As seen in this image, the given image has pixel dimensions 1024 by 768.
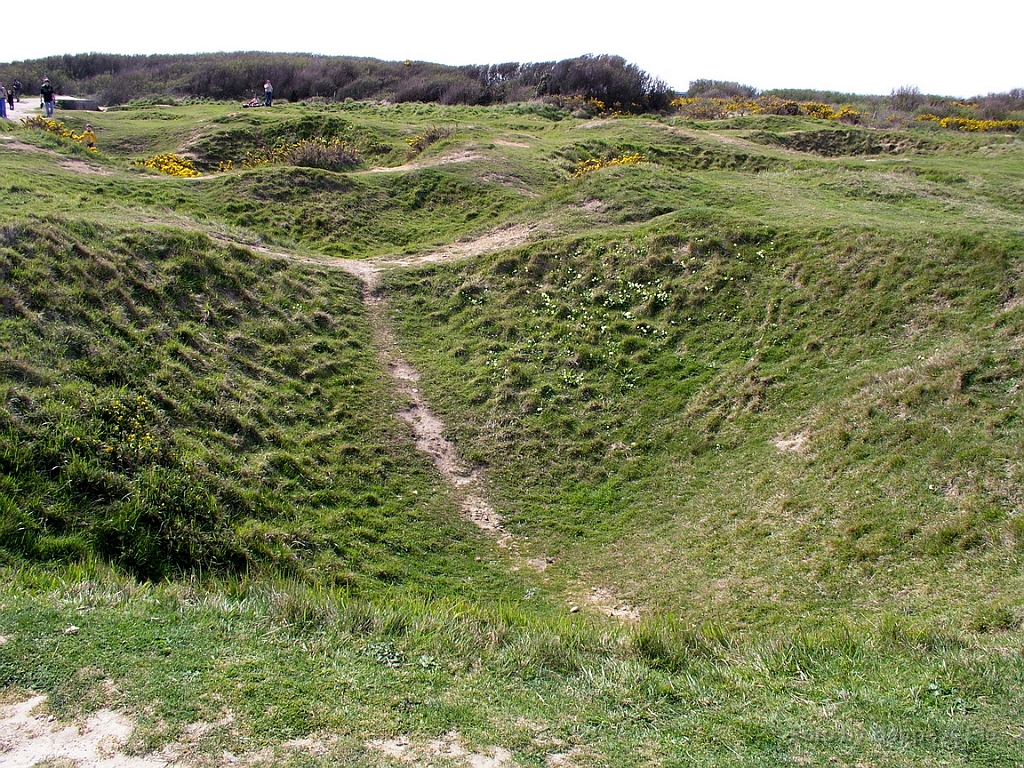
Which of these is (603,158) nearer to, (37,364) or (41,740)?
(37,364)

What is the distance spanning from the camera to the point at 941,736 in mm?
4609

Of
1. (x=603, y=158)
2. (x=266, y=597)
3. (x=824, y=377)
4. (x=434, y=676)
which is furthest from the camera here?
(x=603, y=158)

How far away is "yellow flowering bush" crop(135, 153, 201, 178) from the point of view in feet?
84.7

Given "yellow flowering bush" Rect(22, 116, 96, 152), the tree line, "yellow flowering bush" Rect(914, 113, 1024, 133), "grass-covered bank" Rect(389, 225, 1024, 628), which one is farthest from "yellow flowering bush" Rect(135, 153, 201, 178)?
"yellow flowering bush" Rect(914, 113, 1024, 133)

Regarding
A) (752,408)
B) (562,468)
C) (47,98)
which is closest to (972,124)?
(752,408)

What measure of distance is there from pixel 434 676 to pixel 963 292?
493 inches

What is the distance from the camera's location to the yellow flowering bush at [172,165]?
2583 centimetres

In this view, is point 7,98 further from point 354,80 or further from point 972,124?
point 972,124

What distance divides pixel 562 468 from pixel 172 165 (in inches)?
891

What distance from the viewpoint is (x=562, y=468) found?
40.4ft

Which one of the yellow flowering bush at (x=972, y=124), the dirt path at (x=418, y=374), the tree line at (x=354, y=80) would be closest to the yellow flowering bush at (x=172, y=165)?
the dirt path at (x=418, y=374)

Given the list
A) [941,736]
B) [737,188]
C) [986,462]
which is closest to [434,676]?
[941,736]

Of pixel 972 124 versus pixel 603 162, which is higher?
pixel 972 124

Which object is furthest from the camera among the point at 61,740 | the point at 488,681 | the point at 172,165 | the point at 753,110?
the point at 753,110
